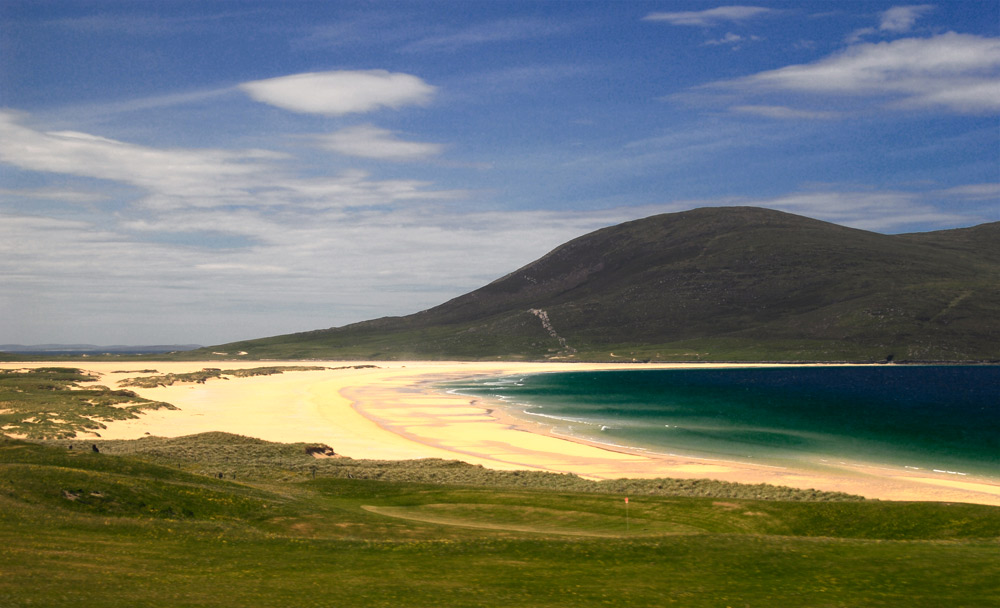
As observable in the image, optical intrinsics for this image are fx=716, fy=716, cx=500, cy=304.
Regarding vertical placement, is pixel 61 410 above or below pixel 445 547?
below

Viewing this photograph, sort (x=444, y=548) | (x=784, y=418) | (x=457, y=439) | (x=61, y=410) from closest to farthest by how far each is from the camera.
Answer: (x=444, y=548) → (x=61, y=410) → (x=457, y=439) → (x=784, y=418)

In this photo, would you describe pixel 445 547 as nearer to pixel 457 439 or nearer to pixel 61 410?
pixel 457 439

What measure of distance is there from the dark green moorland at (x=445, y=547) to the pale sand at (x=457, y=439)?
15797mm

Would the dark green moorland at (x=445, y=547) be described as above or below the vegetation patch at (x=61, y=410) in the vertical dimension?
above

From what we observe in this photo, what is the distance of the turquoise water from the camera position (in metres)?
59.0

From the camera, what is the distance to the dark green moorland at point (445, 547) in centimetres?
1537

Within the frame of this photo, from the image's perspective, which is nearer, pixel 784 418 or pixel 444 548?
pixel 444 548

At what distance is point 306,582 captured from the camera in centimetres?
1589

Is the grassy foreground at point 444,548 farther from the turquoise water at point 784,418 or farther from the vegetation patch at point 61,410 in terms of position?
the turquoise water at point 784,418

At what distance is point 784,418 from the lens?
85.8 metres

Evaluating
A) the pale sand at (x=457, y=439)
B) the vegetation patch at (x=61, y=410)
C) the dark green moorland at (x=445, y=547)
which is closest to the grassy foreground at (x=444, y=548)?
the dark green moorland at (x=445, y=547)

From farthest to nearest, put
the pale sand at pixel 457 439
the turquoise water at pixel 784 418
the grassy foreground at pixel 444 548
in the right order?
the turquoise water at pixel 784 418
the pale sand at pixel 457 439
the grassy foreground at pixel 444 548

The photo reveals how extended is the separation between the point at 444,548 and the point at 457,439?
Result: 4487cm

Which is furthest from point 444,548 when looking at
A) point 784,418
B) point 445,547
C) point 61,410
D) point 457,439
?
point 784,418
